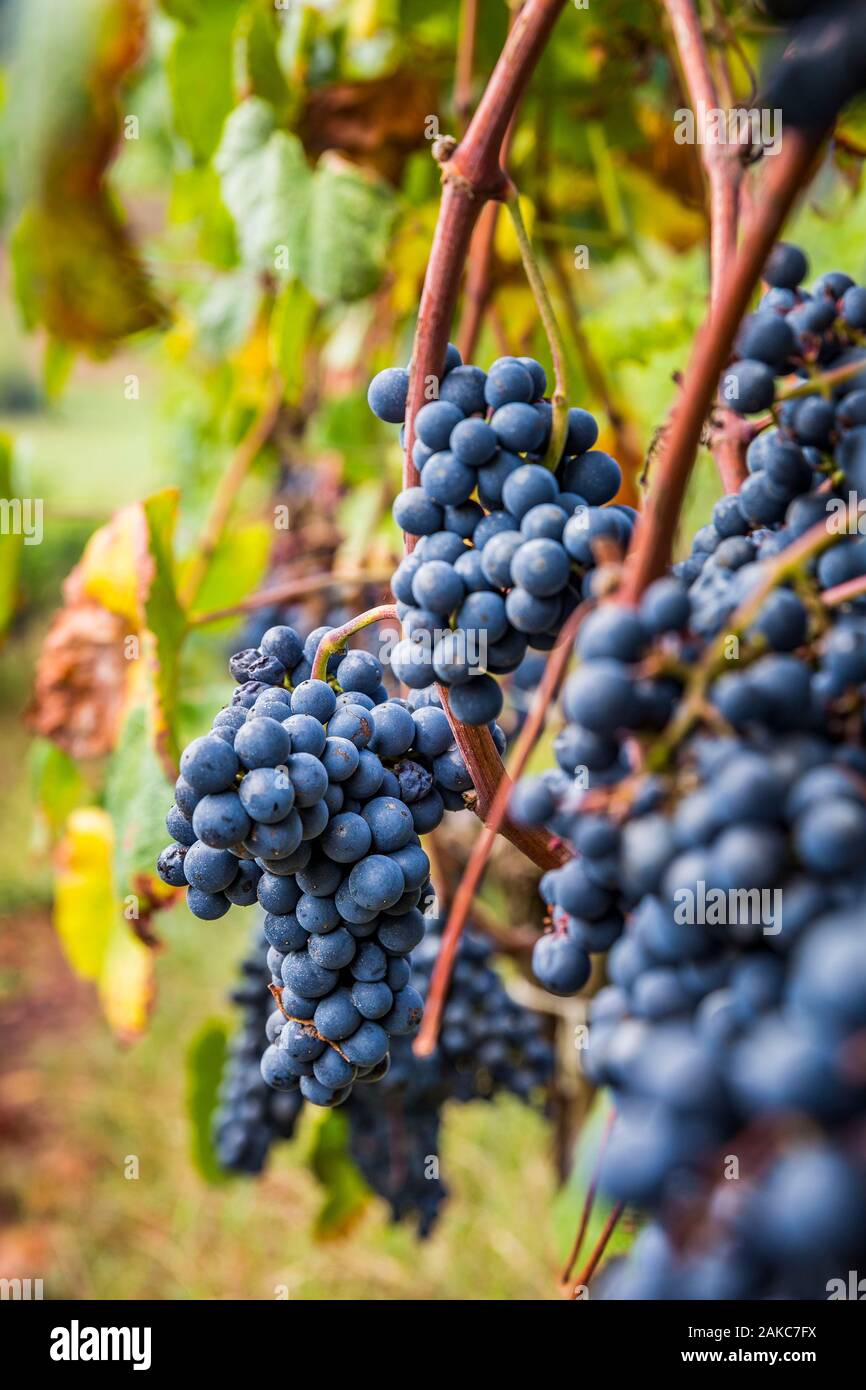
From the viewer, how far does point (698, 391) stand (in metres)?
0.35

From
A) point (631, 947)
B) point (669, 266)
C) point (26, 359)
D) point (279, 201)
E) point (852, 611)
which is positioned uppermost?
point (26, 359)

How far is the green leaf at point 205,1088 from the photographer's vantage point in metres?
1.47

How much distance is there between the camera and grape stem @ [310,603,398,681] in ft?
1.77

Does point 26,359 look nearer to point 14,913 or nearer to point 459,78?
point 14,913

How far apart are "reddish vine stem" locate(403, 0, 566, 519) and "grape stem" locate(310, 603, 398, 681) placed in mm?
67

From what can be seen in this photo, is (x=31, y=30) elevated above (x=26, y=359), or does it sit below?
below

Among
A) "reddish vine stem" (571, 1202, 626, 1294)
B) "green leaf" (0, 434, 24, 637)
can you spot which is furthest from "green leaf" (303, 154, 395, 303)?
"reddish vine stem" (571, 1202, 626, 1294)

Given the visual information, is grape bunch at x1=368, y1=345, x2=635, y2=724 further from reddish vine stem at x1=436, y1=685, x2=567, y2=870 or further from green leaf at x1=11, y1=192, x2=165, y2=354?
green leaf at x1=11, y1=192, x2=165, y2=354

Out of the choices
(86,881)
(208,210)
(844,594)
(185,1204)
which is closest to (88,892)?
(86,881)

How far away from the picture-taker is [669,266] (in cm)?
160

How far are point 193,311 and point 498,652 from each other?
1.64 metres

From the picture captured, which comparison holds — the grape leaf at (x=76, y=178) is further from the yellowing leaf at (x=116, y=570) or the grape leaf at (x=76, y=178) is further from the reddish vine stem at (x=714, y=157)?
the reddish vine stem at (x=714, y=157)
